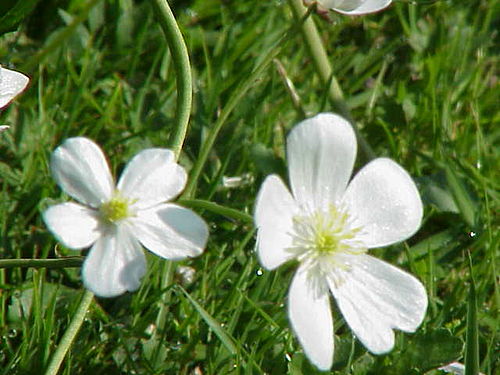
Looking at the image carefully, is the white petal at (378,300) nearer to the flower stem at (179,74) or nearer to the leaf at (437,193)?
the flower stem at (179,74)

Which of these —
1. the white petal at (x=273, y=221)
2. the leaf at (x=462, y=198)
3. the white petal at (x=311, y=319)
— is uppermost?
the white petal at (x=273, y=221)

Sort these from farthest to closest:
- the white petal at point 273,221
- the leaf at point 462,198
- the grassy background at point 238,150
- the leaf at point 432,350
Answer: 1. the leaf at point 462,198
2. the grassy background at point 238,150
3. the leaf at point 432,350
4. the white petal at point 273,221

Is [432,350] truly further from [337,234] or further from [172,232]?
[172,232]

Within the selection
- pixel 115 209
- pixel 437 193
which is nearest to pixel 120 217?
pixel 115 209

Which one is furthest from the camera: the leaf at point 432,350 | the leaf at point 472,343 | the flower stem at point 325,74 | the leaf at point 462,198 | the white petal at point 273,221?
the leaf at point 462,198

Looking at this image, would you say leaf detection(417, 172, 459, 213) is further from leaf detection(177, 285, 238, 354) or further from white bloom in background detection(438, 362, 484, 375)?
leaf detection(177, 285, 238, 354)

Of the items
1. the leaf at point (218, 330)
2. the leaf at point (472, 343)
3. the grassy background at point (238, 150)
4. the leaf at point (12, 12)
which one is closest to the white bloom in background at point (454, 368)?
the grassy background at point (238, 150)
